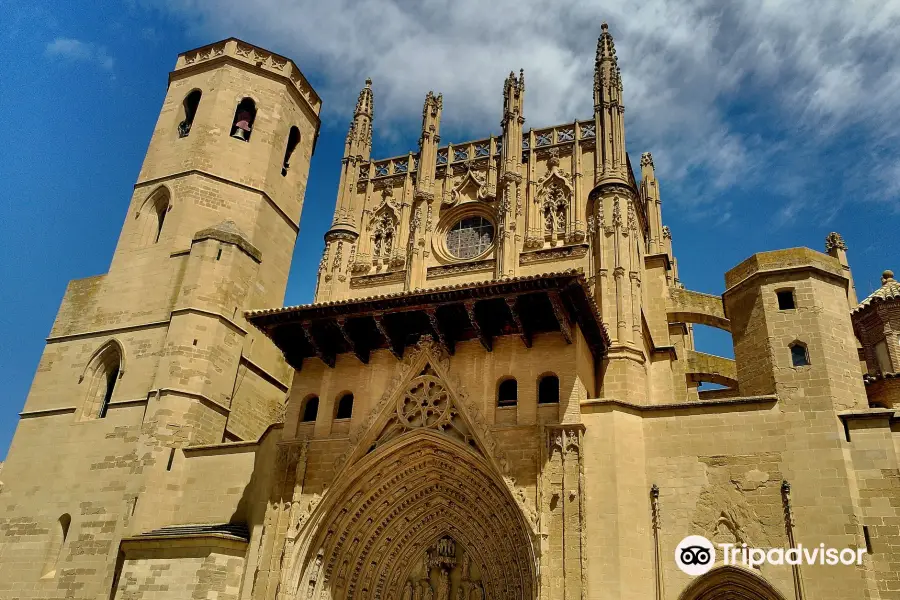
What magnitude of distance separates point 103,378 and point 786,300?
53.6ft

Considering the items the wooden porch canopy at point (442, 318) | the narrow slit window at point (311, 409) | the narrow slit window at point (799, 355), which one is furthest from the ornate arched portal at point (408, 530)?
the narrow slit window at point (799, 355)

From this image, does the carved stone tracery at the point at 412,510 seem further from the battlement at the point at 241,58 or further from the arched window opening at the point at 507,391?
the battlement at the point at 241,58

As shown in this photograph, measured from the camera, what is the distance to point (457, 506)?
14.1 meters

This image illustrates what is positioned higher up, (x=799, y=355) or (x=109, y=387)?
(x=109, y=387)

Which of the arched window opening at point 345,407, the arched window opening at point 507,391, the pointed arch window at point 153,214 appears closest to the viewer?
the arched window opening at point 507,391

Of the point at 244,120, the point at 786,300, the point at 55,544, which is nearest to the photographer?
the point at 786,300

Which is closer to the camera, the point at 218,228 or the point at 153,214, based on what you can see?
the point at 218,228

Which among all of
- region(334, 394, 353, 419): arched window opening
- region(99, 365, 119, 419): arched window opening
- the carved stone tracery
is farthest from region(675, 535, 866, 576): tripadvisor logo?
region(99, 365, 119, 419): arched window opening

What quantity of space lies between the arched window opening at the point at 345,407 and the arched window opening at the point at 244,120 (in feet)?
34.0

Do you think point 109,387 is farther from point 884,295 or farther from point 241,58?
point 884,295

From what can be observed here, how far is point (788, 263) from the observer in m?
14.2

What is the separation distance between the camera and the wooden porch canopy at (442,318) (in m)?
13.5

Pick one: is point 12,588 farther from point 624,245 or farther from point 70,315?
point 624,245

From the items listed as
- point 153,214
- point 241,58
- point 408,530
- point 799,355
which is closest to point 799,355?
point 799,355
